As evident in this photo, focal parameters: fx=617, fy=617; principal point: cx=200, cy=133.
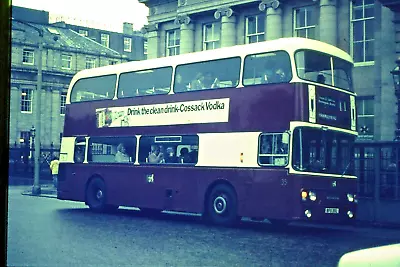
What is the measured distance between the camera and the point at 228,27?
28703mm

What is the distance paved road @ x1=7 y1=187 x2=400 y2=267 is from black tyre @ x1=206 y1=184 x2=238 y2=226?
0.35 metres

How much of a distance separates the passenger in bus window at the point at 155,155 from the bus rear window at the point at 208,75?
1.54 meters

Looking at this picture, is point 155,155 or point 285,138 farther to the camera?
point 155,155

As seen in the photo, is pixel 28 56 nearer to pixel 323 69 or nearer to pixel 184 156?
pixel 184 156

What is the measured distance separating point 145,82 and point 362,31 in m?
11.2

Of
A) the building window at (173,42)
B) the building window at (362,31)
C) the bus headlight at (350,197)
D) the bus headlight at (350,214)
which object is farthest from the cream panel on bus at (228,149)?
the building window at (173,42)

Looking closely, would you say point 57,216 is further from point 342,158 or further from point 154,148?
point 342,158

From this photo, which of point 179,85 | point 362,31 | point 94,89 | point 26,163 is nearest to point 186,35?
point 362,31

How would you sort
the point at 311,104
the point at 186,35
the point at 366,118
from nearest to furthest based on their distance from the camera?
the point at 311,104 < the point at 366,118 < the point at 186,35

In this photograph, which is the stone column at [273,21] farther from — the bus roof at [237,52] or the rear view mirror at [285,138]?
the rear view mirror at [285,138]

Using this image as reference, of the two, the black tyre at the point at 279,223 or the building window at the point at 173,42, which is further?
the building window at the point at 173,42

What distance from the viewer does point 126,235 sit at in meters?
11.3

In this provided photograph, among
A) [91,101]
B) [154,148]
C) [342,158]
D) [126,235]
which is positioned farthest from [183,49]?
[126,235]

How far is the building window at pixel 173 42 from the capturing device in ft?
107
